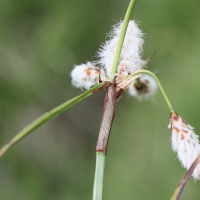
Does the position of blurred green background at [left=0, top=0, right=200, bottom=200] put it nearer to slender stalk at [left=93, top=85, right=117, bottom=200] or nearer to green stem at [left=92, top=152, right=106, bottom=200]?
slender stalk at [left=93, top=85, right=117, bottom=200]

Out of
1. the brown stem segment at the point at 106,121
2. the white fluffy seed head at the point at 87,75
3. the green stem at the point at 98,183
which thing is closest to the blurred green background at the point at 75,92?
the white fluffy seed head at the point at 87,75

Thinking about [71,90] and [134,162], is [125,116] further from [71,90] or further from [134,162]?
[71,90]

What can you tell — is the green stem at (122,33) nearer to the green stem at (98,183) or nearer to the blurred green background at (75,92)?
the green stem at (98,183)

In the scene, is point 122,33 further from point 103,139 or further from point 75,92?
point 75,92

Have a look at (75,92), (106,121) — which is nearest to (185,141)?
(106,121)

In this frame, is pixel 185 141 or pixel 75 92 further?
pixel 75 92

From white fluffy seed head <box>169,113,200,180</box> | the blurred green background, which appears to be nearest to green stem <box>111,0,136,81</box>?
white fluffy seed head <box>169,113,200,180</box>

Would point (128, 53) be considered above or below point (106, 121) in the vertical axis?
above
